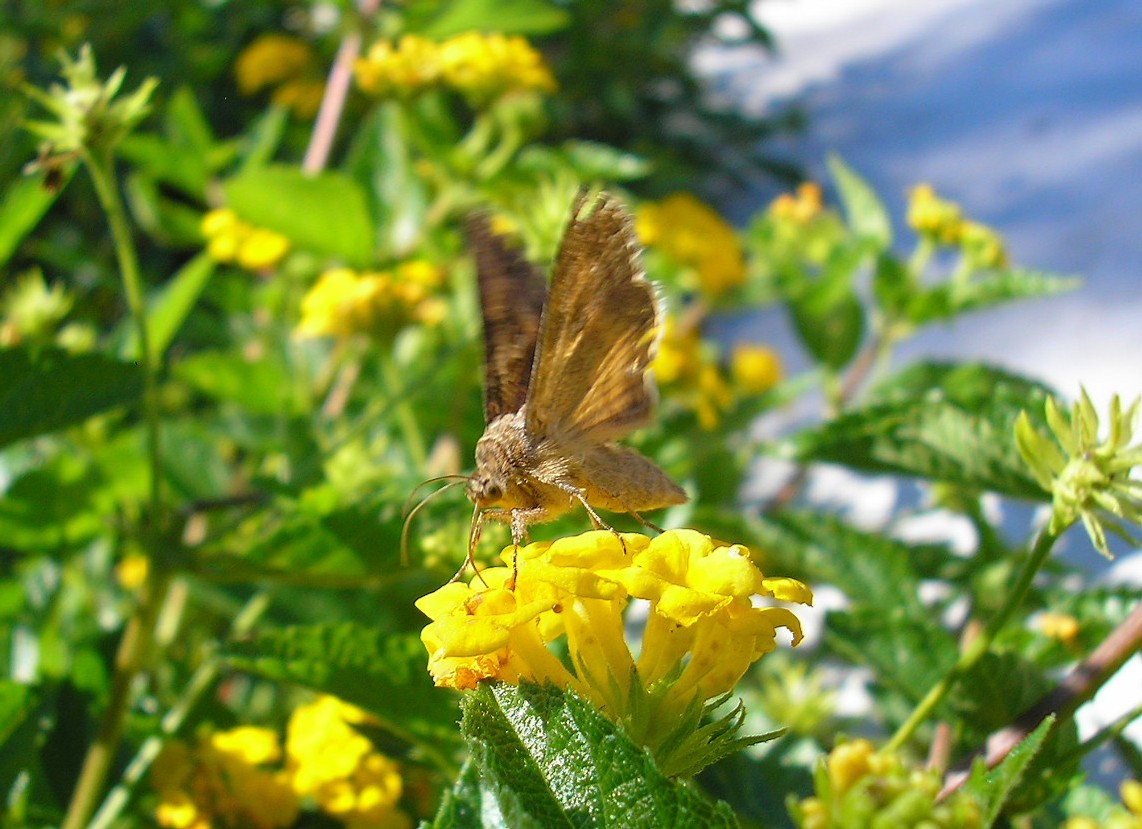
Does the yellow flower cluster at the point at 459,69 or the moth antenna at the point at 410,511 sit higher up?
the yellow flower cluster at the point at 459,69

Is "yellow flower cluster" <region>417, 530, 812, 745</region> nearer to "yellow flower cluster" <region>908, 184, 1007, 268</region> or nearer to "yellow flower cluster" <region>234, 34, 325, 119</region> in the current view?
"yellow flower cluster" <region>908, 184, 1007, 268</region>

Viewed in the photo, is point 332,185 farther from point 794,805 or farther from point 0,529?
point 794,805

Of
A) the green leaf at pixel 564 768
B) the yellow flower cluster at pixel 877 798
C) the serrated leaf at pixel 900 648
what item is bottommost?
the serrated leaf at pixel 900 648

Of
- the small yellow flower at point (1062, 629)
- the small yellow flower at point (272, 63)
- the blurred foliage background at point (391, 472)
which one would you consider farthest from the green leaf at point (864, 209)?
the small yellow flower at point (272, 63)

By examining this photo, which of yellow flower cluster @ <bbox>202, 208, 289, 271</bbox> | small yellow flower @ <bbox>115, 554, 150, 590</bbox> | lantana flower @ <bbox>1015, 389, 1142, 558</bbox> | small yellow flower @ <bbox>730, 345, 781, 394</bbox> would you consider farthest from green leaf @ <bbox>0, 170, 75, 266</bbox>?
small yellow flower @ <bbox>730, 345, 781, 394</bbox>

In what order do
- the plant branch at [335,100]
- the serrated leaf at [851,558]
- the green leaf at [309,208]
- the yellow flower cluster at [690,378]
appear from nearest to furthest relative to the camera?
1. the serrated leaf at [851,558]
2. the green leaf at [309,208]
3. the yellow flower cluster at [690,378]
4. the plant branch at [335,100]

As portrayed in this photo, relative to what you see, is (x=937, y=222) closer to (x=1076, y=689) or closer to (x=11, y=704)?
(x=1076, y=689)

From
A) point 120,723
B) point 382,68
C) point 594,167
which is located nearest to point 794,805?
point 120,723

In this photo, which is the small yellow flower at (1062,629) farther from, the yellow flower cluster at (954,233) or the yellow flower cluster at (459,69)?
the yellow flower cluster at (459,69)
